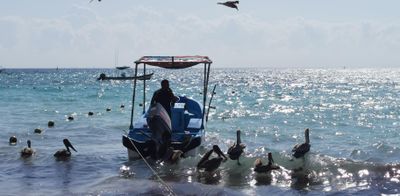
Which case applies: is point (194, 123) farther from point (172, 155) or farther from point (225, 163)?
point (172, 155)

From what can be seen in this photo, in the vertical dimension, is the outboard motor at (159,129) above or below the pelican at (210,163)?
above

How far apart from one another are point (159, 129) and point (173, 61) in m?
2.68

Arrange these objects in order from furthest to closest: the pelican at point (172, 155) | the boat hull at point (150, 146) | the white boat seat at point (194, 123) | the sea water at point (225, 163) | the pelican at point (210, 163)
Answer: the white boat seat at point (194, 123)
the boat hull at point (150, 146)
the pelican at point (172, 155)
the pelican at point (210, 163)
the sea water at point (225, 163)

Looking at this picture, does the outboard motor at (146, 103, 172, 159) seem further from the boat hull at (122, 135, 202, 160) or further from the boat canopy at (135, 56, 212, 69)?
the boat canopy at (135, 56, 212, 69)

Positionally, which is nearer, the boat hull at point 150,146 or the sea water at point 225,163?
the sea water at point 225,163

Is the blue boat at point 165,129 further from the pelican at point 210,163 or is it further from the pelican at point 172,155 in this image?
the pelican at point 210,163

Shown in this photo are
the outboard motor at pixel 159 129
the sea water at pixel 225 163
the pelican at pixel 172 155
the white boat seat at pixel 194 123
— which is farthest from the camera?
the white boat seat at pixel 194 123

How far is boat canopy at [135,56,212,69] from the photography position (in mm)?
17219

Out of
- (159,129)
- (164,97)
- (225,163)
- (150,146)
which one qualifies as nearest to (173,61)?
(164,97)

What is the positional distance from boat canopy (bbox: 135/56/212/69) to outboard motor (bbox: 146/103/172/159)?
70.3 inches

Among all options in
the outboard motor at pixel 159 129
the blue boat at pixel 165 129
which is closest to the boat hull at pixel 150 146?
the blue boat at pixel 165 129

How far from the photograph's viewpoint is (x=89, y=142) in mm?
22609

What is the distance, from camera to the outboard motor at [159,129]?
15.5m

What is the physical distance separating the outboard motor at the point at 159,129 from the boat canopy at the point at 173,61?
5.86ft
